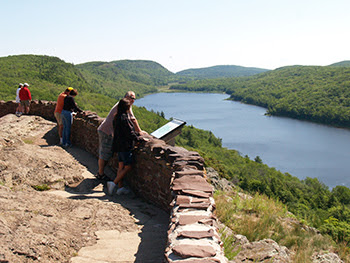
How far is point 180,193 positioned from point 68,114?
538 centimetres

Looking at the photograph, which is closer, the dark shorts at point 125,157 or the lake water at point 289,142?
the dark shorts at point 125,157

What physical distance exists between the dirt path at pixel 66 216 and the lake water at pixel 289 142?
4841cm

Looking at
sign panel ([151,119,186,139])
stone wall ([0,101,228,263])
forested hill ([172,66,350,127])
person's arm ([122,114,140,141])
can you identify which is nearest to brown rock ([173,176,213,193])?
stone wall ([0,101,228,263])

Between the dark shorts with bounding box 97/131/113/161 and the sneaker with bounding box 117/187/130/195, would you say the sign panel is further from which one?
the sneaker with bounding box 117/187/130/195

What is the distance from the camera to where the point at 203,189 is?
3895mm

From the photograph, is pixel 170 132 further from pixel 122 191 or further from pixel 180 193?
pixel 180 193

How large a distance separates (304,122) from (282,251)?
94270 millimetres

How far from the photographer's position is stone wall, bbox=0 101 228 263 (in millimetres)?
2682

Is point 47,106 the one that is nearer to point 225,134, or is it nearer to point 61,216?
point 61,216

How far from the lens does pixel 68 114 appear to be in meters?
8.17

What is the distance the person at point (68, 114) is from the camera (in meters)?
8.02

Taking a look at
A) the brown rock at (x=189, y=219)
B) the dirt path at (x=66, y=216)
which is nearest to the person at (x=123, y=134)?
the dirt path at (x=66, y=216)

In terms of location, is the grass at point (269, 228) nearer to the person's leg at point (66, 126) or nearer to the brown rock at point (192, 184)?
the brown rock at point (192, 184)

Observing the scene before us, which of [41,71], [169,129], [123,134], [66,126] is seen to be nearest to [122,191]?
[123,134]
